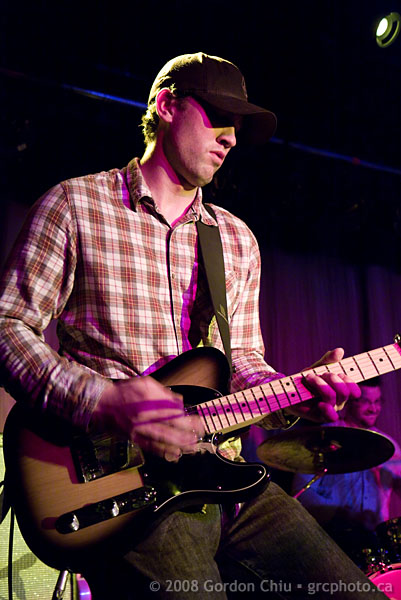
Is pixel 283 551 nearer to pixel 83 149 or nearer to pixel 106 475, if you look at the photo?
pixel 106 475

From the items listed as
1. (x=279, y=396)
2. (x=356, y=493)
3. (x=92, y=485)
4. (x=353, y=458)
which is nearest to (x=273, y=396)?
(x=279, y=396)

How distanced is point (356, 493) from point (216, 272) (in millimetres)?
3938

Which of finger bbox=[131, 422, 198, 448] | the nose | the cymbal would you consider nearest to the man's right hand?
finger bbox=[131, 422, 198, 448]

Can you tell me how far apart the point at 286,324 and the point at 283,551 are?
523cm

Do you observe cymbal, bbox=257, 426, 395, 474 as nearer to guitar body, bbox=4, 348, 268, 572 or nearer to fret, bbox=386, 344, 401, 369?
fret, bbox=386, 344, 401, 369

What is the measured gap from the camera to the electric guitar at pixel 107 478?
4.99 feet

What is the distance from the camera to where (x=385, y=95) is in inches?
201

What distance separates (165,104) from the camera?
2.47 meters

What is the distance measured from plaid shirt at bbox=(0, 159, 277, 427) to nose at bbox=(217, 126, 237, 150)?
0.29 metres

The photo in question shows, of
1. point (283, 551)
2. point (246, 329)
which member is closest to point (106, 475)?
point (283, 551)

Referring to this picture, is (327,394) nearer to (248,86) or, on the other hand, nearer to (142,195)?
(142,195)

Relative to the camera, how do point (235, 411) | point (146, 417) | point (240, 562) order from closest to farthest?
point (146, 417) < point (240, 562) < point (235, 411)

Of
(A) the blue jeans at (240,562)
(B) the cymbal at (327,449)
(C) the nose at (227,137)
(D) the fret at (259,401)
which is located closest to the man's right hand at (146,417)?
(A) the blue jeans at (240,562)

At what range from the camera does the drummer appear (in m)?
4.97
